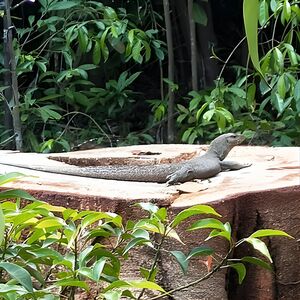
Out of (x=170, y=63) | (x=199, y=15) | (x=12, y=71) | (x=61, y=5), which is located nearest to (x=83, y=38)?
(x=61, y=5)

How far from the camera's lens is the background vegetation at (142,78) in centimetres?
356

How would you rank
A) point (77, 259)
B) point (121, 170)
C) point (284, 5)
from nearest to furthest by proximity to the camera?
point (77, 259), point (121, 170), point (284, 5)

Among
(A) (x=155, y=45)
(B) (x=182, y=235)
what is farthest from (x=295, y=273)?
(A) (x=155, y=45)

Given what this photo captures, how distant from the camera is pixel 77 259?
46.3 inches

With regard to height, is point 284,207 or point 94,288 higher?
point 284,207

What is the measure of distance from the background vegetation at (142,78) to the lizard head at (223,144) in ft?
1.67

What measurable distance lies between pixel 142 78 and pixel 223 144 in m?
2.44

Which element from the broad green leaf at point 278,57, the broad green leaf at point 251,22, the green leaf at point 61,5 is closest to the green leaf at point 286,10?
the broad green leaf at point 278,57

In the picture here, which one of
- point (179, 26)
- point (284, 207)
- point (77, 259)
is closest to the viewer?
point (77, 259)

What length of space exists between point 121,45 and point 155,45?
0.20m

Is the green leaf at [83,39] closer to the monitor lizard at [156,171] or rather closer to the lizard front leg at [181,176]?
the monitor lizard at [156,171]

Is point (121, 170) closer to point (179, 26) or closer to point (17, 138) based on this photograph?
point (17, 138)

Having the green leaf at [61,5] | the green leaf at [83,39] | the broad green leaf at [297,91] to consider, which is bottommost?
the broad green leaf at [297,91]

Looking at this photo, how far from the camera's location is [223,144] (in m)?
2.52
